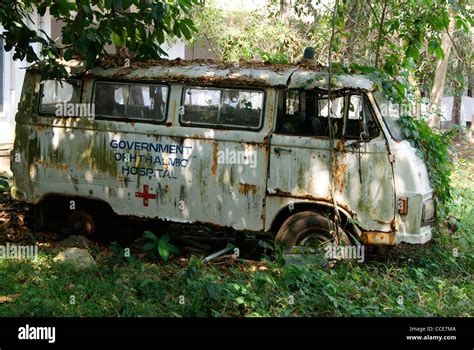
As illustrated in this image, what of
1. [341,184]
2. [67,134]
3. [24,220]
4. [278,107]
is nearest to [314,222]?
[341,184]

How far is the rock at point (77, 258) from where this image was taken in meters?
7.39

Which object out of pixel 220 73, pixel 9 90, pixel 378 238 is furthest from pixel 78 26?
pixel 9 90

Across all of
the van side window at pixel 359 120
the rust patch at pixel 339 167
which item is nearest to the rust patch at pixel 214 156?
the rust patch at pixel 339 167

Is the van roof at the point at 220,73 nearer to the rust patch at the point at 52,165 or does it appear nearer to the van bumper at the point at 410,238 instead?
the rust patch at the point at 52,165

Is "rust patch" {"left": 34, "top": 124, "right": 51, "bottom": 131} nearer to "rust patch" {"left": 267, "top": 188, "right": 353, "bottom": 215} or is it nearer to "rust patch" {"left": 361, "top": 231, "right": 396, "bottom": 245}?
"rust patch" {"left": 267, "top": 188, "right": 353, "bottom": 215}

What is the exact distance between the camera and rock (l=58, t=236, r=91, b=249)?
831cm

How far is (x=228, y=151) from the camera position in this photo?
7812 mm

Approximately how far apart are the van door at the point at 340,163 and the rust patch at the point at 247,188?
0.60 ft

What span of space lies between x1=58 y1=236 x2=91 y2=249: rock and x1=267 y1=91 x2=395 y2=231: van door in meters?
2.40

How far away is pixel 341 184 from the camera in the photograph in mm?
7441

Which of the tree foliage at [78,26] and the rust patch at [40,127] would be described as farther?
the rust patch at [40,127]

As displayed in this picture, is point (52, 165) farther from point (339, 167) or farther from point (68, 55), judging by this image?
point (339, 167)

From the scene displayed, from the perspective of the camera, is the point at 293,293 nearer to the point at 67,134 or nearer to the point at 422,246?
the point at 422,246

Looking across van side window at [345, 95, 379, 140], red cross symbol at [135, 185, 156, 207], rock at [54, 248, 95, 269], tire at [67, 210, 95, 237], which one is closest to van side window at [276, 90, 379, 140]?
van side window at [345, 95, 379, 140]
